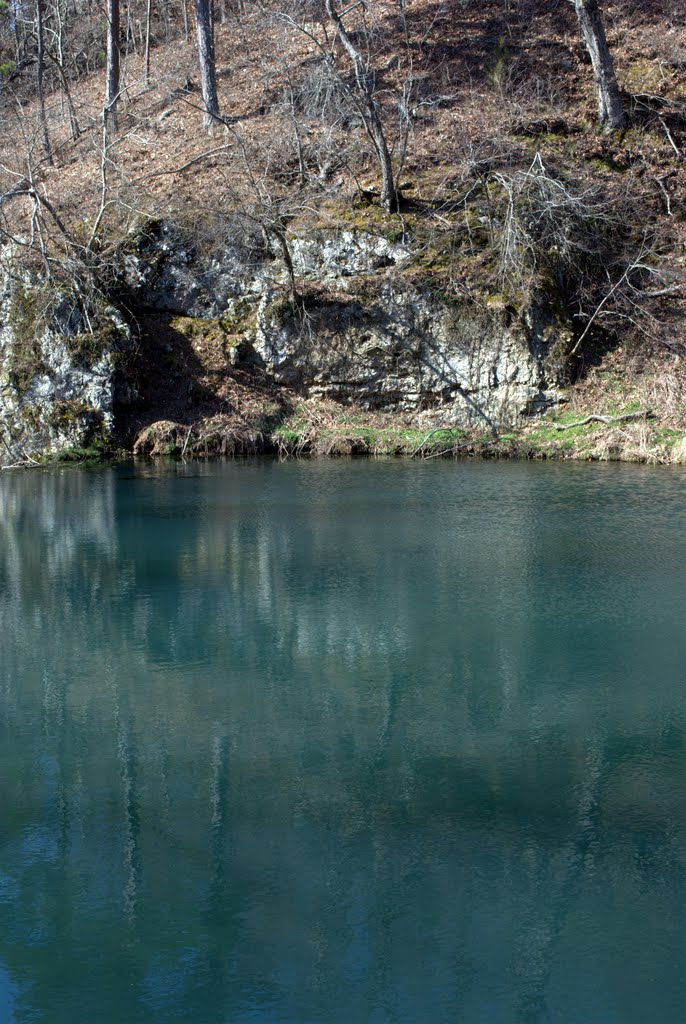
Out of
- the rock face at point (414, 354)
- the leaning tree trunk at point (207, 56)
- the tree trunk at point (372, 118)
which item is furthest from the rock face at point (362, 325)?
the leaning tree trunk at point (207, 56)

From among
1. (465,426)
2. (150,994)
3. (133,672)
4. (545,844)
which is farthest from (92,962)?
(465,426)

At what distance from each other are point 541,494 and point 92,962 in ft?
46.0

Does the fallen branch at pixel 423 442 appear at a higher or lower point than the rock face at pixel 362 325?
lower

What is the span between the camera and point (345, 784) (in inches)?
269

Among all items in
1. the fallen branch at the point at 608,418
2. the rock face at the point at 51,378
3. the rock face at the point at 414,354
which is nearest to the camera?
the fallen branch at the point at 608,418

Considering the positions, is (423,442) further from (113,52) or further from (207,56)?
(113,52)

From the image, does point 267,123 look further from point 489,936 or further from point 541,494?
point 489,936

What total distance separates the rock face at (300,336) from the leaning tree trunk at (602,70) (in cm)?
758

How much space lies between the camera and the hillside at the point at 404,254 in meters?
24.2

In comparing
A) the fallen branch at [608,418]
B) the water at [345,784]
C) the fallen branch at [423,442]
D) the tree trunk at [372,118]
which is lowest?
the water at [345,784]

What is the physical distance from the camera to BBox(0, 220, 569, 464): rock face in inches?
951

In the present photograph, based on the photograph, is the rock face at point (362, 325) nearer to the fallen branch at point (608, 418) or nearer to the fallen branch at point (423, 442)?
the fallen branch at point (423, 442)

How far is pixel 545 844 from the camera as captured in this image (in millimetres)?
5914

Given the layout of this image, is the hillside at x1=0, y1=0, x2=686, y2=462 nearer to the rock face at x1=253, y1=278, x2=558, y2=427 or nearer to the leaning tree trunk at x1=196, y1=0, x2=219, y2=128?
the rock face at x1=253, y1=278, x2=558, y2=427
